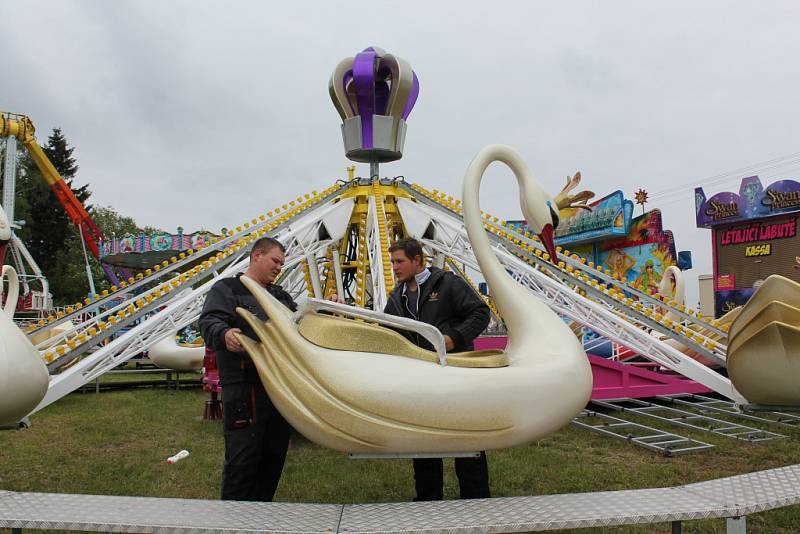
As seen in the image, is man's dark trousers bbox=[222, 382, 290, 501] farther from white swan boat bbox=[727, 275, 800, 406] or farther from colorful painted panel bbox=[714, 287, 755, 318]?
colorful painted panel bbox=[714, 287, 755, 318]

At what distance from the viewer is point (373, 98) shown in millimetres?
10008

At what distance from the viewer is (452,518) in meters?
2.57

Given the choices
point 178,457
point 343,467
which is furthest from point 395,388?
point 178,457

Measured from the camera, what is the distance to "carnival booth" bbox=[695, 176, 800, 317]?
2333 cm

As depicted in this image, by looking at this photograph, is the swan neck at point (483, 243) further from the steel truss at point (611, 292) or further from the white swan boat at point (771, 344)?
the steel truss at point (611, 292)

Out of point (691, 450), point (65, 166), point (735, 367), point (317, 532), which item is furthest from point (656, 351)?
point (65, 166)

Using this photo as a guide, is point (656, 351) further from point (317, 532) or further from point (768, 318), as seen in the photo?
point (317, 532)

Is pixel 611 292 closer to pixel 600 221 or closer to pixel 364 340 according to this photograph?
pixel 364 340

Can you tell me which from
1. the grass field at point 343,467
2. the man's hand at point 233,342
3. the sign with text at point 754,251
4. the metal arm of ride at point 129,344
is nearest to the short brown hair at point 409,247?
the man's hand at point 233,342

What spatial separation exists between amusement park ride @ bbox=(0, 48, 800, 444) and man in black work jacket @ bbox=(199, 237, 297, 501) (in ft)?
1.48

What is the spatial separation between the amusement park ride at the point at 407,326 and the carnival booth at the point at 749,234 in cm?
1521

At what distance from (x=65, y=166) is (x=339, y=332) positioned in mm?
46263

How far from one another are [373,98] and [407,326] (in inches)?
314

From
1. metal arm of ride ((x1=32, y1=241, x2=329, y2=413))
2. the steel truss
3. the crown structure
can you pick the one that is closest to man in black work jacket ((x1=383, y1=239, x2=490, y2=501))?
metal arm of ride ((x1=32, y1=241, x2=329, y2=413))
